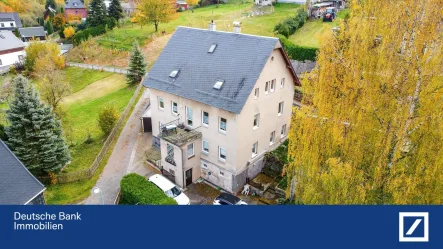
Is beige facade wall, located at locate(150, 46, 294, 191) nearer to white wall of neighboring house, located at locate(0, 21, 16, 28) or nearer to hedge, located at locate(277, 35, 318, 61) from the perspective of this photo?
hedge, located at locate(277, 35, 318, 61)

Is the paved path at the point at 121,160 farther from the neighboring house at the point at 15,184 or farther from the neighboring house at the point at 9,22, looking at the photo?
the neighboring house at the point at 9,22

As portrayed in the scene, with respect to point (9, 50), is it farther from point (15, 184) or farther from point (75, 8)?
point (15, 184)

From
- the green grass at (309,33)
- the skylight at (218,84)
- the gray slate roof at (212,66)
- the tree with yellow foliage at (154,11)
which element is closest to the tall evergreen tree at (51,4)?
the tree with yellow foliage at (154,11)

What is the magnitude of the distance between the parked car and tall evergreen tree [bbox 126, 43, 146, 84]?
3268 cm

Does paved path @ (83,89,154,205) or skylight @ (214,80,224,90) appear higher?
skylight @ (214,80,224,90)

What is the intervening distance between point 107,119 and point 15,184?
58.6 feet

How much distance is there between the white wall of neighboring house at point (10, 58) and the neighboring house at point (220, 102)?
57.5 m

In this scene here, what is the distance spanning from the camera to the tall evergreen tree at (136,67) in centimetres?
5231

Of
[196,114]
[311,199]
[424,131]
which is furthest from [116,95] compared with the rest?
[424,131]

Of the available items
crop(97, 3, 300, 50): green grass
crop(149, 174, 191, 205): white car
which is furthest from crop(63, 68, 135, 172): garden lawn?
crop(97, 3, 300, 50): green grass

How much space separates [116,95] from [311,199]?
4143 cm

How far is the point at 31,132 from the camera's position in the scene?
90.3ft

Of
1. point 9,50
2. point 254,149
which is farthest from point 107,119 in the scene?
point 9,50

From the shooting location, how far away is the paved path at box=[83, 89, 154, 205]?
27.4 metres
